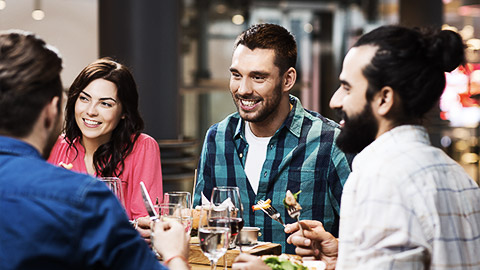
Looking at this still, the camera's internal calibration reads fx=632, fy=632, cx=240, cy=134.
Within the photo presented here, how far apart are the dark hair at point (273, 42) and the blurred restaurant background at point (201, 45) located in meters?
2.57

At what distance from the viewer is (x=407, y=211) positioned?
1.65 m

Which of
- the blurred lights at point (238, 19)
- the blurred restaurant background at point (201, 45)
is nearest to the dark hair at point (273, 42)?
the blurred restaurant background at point (201, 45)

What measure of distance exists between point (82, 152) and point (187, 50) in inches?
261

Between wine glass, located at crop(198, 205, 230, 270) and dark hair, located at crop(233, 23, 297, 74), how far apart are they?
1.28 meters

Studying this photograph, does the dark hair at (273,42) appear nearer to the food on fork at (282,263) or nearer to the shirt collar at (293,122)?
the shirt collar at (293,122)

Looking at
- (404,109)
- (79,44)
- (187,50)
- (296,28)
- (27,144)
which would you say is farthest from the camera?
(296,28)

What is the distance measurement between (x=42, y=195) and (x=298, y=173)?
5.74ft

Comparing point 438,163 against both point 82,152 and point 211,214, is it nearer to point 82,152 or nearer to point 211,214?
point 211,214

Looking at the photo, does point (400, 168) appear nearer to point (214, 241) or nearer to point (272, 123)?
point (214, 241)

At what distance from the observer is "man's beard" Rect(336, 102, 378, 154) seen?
191 centimetres

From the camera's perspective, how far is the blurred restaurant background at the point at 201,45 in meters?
5.52

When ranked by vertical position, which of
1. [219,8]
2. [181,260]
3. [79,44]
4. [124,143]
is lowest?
[181,260]

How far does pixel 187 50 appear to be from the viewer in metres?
9.63

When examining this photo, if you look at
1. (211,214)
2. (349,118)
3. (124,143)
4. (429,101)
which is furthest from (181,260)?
(124,143)
